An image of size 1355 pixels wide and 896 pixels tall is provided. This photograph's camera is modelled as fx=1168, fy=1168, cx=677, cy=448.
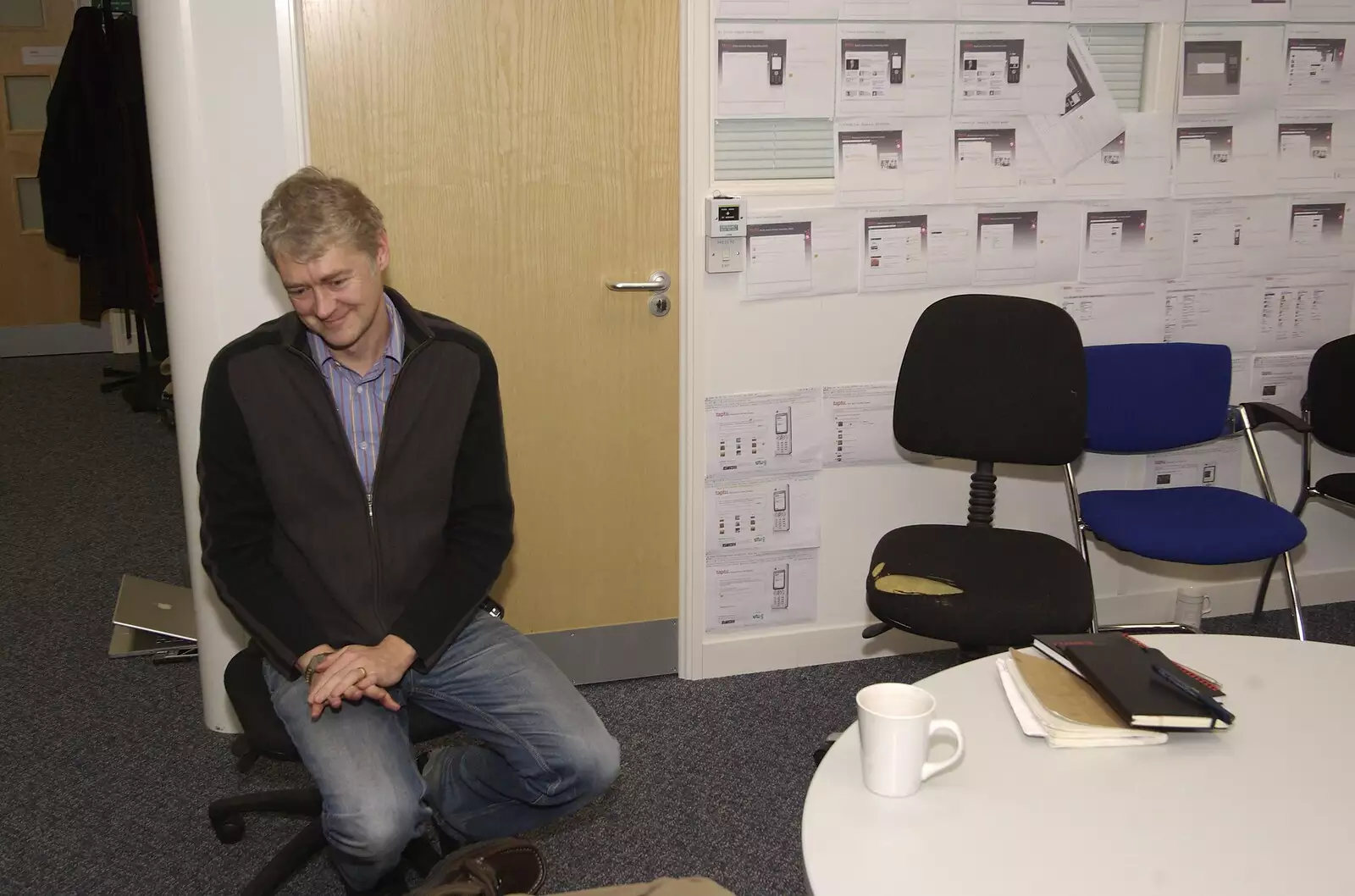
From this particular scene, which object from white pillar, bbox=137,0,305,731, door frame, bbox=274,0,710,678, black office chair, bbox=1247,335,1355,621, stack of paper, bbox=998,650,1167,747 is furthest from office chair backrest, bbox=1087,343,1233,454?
white pillar, bbox=137,0,305,731

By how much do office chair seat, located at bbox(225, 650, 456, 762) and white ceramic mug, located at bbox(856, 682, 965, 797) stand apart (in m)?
0.89

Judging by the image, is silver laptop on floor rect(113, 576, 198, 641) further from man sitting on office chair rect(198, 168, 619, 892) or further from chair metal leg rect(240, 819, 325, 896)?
man sitting on office chair rect(198, 168, 619, 892)

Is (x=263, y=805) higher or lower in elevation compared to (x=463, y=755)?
lower

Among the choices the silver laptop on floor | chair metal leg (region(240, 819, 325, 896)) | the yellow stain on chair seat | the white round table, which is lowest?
chair metal leg (region(240, 819, 325, 896))

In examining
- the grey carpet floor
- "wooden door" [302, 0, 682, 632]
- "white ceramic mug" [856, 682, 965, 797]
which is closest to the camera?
"white ceramic mug" [856, 682, 965, 797]

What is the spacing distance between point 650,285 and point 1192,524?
1410 millimetres

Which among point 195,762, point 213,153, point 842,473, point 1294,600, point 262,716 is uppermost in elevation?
point 213,153

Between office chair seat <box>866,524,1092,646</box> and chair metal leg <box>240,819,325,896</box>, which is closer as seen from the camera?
chair metal leg <box>240,819,325,896</box>

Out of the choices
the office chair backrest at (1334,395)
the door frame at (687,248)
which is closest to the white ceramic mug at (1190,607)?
the office chair backrest at (1334,395)

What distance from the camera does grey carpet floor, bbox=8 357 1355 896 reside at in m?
2.27

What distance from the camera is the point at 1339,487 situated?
308 cm

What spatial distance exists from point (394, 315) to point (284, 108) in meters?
0.71

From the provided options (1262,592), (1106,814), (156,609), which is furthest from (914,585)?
(156,609)

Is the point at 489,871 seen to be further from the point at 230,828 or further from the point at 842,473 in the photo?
the point at 842,473
